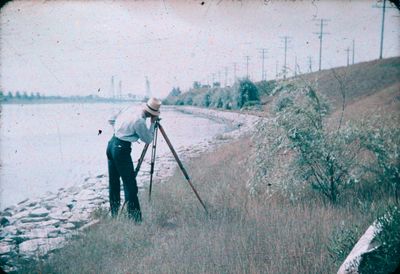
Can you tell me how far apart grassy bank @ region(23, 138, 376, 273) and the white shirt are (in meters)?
1.16

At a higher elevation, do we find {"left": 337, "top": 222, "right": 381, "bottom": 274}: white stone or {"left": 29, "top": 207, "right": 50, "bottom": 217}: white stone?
{"left": 337, "top": 222, "right": 381, "bottom": 274}: white stone

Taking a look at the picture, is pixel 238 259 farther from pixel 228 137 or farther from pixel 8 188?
pixel 228 137

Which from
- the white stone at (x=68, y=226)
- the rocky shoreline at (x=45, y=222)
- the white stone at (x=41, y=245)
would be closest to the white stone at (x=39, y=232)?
the rocky shoreline at (x=45, y=222)

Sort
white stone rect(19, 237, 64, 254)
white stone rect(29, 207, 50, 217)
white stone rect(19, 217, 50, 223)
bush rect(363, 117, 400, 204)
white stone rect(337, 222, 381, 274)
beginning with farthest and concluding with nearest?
1. white stone rect(29, 207, 50, 217)
2. white stone rect(19, 217, 50, 223)
3. bush rect(363, 117, 400, 204)
4. white stone rect(19, 237, 64, 254)
5. white stone rect(337, 222, 381, 274)

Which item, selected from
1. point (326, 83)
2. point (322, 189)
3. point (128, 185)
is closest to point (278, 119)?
point (322, 189)

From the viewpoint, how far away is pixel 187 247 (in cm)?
384

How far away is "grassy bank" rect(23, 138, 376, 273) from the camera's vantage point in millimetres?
3359

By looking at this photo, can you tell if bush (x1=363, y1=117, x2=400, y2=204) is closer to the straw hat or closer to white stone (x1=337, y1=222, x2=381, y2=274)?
white stone (x1=337, y1=222, x2=381, y2=274)

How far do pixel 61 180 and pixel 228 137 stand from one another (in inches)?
404

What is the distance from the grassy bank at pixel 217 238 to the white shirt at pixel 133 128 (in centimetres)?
116

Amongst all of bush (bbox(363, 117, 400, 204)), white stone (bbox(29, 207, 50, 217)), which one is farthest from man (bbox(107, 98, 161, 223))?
bush (bbox(363, 117, 400, 204))

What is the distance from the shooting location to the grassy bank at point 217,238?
3.36 m

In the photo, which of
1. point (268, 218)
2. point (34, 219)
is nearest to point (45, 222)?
point (34, 219)

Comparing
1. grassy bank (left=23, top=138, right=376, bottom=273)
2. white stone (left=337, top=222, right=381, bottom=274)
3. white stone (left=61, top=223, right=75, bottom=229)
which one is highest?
white stone (left=337, top=222, right=381, bottom=274)
